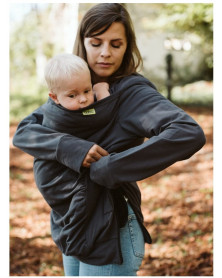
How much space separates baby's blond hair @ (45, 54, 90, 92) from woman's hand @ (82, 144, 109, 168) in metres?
0.39

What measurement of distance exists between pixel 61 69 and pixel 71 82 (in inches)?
3.3

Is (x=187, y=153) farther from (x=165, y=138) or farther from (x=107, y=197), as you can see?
(x=107, y=197)

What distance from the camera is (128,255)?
178 centimetres

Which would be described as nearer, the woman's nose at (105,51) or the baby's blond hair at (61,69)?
the baby's blond hair at (61,69)

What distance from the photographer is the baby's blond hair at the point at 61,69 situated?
177 cm

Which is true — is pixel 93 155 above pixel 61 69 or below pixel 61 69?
below

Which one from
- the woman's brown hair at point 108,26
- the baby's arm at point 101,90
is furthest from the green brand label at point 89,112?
the woman's brown hair at point 108,26

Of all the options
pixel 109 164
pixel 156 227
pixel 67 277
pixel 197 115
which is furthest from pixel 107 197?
pixel 197 115

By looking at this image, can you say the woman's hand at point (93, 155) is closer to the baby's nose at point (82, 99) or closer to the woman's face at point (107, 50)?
the baby's nose at point (82, 99)

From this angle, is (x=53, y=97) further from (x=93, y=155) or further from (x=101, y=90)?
(x=93, y=155)

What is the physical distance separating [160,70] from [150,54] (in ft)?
4.17

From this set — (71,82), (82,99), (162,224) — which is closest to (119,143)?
(82,99)

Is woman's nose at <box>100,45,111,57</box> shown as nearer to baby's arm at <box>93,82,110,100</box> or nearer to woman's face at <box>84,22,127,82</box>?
woman's face at <box>84,22,127,82</box>

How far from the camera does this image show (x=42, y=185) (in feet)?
6.13
